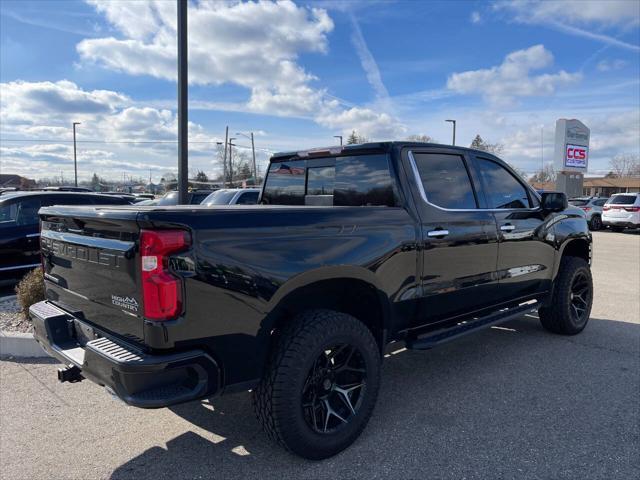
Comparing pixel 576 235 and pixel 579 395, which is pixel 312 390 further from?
pixel 576 235

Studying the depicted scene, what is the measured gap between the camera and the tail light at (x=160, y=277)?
7.72ft

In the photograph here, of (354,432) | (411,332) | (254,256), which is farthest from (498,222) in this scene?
(254,256)

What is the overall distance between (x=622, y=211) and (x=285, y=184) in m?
22.0

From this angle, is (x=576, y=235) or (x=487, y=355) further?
(x=576, y=235)

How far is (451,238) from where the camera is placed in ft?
12.5

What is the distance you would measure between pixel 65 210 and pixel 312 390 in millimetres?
1884

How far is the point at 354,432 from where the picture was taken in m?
3.11

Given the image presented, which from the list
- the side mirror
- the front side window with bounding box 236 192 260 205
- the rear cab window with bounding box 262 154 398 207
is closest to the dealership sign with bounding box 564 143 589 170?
the front side window with bounding box 236 192 260 205

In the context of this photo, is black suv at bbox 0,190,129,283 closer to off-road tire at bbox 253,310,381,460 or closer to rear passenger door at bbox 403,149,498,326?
off-road tire at bbox 253,310,381,460

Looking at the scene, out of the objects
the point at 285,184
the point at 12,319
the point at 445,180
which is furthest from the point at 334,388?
the point at 12,319

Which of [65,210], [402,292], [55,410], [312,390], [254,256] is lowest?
[55,410]

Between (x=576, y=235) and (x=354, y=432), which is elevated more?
(x=576, y=235)

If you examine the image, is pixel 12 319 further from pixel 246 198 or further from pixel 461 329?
pixel 246 198

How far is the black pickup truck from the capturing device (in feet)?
7.91
